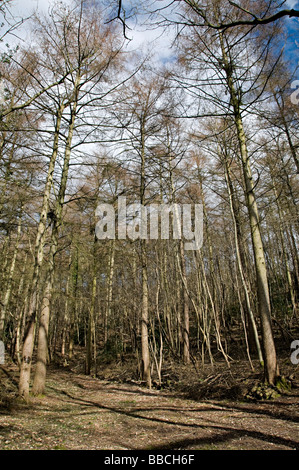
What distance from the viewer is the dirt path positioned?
11.1 ft

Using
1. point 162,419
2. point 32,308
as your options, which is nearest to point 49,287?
point 32,308

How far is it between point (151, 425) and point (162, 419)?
38 centimetres

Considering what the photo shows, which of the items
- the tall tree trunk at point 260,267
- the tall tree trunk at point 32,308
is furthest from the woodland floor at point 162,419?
the tall tree trunk at point 260,267

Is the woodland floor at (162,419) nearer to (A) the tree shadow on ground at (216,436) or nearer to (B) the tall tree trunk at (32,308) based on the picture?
(A) the tree shadow on ground at (216,436)

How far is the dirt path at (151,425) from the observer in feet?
11.1

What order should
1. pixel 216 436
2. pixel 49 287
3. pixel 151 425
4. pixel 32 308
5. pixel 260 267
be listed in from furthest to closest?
pixel 49 287 → pixel 32 308 → pixel 260 267 → pixel 151 425 → pixel 216 436

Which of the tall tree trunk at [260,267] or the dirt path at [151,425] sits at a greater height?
the tall tree trunk at [260,267]

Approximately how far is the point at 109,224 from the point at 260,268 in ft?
21.7

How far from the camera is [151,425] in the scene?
14.3ft

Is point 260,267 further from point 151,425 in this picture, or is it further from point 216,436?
point 151,425

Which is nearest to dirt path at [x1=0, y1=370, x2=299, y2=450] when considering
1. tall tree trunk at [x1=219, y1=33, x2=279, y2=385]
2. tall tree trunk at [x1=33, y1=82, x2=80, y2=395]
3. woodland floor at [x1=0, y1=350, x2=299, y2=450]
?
woodland floor at [x1=0, y1=350, x2=299, y2=450]

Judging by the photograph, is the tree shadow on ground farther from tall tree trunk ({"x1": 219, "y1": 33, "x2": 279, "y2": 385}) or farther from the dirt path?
tall tree trunk ({"x1": 219, "y1": 33, "x2": 279, "y2": 385})

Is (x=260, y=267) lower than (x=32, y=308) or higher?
higher

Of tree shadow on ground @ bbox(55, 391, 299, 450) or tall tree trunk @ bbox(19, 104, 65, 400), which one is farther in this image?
tall tree trunk @ bbox(19, 104, 65, 400)
